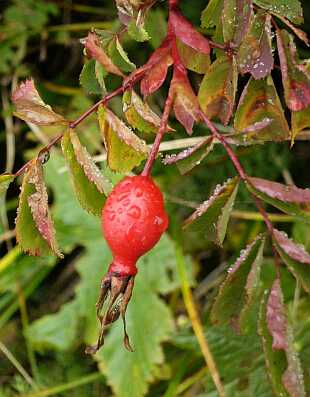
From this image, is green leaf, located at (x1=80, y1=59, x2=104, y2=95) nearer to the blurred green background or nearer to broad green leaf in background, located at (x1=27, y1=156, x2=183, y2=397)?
the blurred green background

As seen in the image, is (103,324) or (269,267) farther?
(269,267)

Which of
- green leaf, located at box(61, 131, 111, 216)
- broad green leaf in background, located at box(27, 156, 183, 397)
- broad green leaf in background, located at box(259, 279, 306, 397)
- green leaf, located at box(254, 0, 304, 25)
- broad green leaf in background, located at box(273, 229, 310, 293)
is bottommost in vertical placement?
broad green leaf in background, located at box(27, 156, 183, 397)

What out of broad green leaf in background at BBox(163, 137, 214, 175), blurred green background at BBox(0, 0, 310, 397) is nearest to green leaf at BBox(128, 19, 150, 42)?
broad green leaf in background at BBox(163, 137, 214, 175)

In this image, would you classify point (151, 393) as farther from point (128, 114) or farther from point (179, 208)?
point (128, 114)

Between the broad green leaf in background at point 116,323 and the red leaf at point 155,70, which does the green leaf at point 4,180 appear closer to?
the red leaf at point 155,70

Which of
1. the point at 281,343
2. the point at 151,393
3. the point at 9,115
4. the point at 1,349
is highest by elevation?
the point at 281,343

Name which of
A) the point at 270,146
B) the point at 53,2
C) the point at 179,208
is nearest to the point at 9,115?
the point at 53,2

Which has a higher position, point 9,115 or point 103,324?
point 103,324
